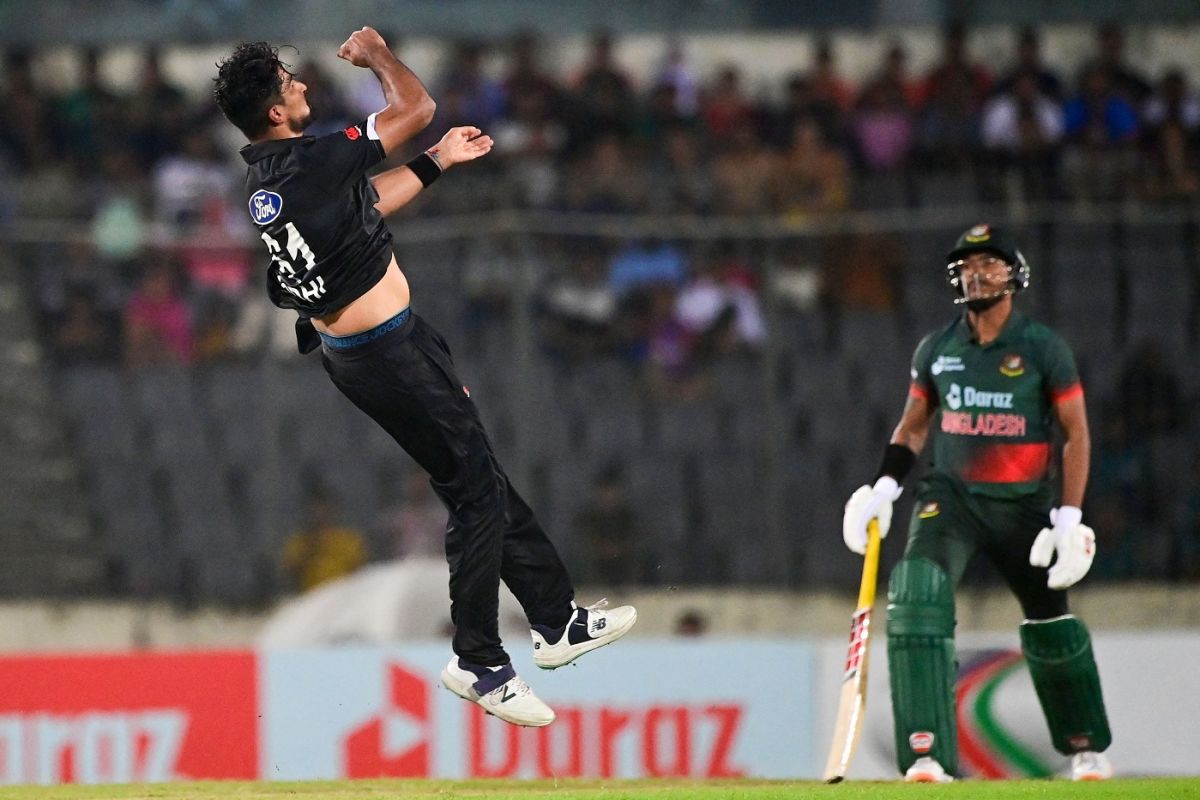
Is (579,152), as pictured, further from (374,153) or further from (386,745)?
(374,153)

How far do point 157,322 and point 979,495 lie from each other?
526 cm

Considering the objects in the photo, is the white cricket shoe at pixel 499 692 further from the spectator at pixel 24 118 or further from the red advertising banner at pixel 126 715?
the spectator at pixel 24 118

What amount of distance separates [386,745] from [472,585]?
3450mm

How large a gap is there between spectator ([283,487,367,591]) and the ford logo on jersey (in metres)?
4.37

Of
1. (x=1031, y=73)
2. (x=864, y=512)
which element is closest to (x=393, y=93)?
(x=864, y=512)

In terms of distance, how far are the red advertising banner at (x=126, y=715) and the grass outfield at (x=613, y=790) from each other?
1.71 meters

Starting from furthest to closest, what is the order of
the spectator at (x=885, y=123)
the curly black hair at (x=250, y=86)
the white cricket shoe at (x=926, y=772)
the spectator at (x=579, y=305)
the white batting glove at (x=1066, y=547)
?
the spectator at (x=885, y=123)
the spectator at (x=579, y=305)
the white batting glove at (x=1066, y=547)
the white cricket shoe at (x=926, y=772)
the curly black hair at (x=250, y=86)

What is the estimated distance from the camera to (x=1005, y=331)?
805 cm

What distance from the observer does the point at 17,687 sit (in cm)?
1004

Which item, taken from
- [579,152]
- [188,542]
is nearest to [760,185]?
[579,152]

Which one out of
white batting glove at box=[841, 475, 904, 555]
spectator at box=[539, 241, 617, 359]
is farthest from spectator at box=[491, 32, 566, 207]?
white batting glove at box=[841, 475, 904, 555]

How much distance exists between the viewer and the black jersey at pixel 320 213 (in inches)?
257

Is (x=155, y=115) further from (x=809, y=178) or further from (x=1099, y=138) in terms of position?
(x=1099, y=138)

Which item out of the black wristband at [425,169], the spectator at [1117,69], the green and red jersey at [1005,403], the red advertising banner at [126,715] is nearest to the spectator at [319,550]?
the red advertising banner at [126,715]
